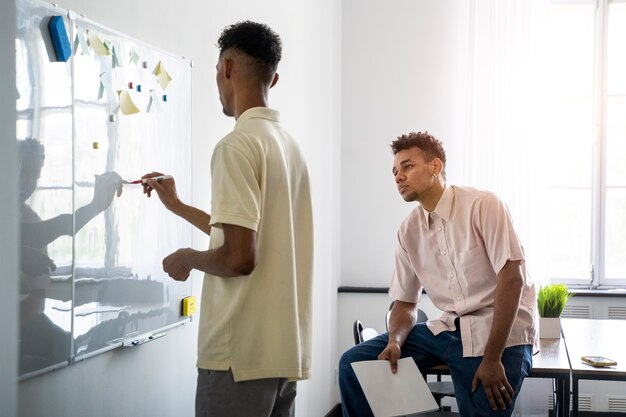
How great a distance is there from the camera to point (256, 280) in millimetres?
1743

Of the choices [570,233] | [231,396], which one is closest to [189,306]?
[231,396]

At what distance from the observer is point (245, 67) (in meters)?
1.88

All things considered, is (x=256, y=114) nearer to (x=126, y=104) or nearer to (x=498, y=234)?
(x=126, y=104)

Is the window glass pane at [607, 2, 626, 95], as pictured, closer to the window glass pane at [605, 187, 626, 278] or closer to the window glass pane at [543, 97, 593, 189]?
the window glass pane at [543, 97, 593, 189]

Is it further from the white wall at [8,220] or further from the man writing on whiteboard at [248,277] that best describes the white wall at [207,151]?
the man writing on whiteboard at [248,277]

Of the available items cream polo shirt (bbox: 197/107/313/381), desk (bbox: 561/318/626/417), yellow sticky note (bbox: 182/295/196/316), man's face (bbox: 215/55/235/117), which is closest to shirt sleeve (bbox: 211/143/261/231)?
cream polo shirt (bbox: 197/107/313/381)

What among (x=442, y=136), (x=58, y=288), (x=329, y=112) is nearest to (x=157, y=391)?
(x=58, y=288)

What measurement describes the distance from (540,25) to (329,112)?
1.46 meters

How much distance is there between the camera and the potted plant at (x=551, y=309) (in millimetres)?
3330

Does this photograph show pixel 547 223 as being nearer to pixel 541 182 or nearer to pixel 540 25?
pixel 541 182

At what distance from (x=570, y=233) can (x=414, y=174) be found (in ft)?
7.86

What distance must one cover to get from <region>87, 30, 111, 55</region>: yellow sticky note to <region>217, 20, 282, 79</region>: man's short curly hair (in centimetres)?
34

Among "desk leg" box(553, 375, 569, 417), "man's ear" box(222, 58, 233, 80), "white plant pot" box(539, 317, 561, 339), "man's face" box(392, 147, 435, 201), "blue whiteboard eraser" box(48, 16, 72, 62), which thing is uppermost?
"blue whiteboard eraser" box(48, 16, 72, 62)

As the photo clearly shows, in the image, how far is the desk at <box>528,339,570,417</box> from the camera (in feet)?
8.83
